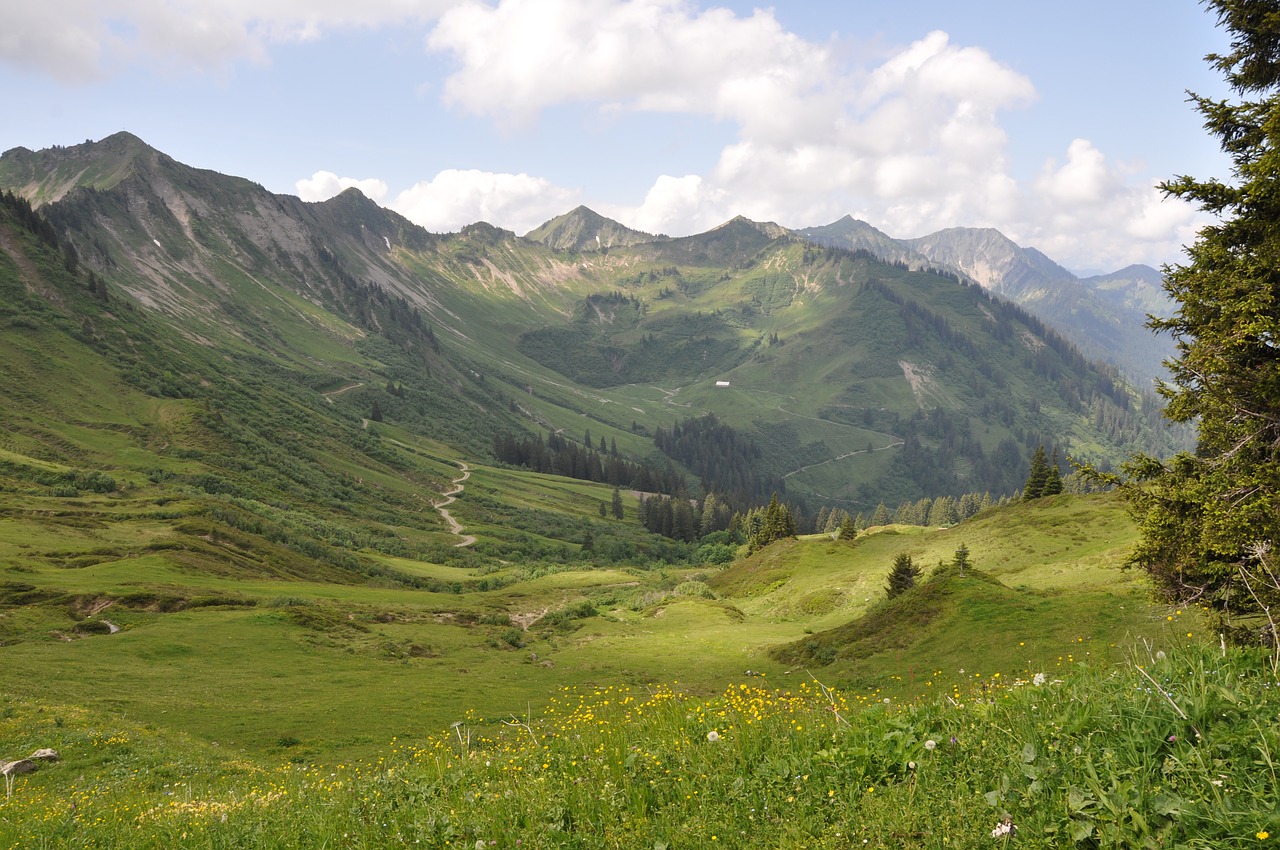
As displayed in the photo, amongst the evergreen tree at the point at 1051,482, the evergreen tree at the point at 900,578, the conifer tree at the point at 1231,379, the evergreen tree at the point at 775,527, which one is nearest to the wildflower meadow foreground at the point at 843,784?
the conifer tree at the point at 1231,379

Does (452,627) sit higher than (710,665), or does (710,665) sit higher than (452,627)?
(710,665)

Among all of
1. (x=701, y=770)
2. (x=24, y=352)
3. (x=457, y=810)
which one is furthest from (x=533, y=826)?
(x=24, y=352)

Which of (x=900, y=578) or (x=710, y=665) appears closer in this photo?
(x=710, y=665)

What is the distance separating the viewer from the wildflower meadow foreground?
5.54 m

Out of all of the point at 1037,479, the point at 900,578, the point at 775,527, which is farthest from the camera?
the point at 775,527

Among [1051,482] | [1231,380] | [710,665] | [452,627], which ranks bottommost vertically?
[452,627]

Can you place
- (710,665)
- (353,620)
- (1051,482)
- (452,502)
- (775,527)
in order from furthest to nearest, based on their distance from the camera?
(452,502), (775,527), (1051,482), (353,620), (710,665)

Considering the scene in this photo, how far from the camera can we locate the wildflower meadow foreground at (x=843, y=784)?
554 cm

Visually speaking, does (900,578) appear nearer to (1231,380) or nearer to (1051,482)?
(1231,380)

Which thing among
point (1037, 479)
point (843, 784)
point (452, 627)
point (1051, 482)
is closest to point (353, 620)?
point (452, 627)

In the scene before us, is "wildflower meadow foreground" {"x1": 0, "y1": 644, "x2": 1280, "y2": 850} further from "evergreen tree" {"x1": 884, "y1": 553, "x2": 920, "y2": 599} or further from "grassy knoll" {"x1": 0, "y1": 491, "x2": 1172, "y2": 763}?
"evergreen tree" {"x1": 884, "y1": 553, "x2": 920, "y2": 599}

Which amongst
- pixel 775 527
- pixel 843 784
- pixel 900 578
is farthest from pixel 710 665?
pixel 775 527

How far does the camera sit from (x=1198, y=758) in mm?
5512

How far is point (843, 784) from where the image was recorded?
23.7ft
